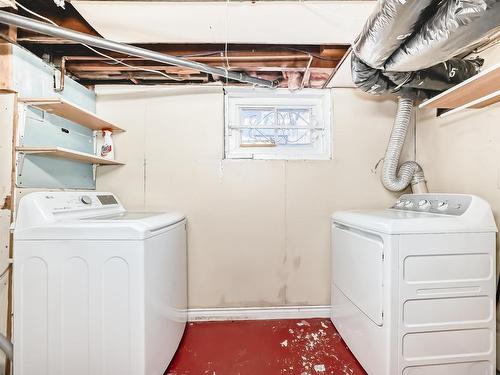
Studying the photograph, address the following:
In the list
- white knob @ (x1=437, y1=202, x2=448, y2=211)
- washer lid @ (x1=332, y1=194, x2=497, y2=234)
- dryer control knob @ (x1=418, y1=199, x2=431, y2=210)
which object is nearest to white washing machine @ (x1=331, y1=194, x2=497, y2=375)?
washer lid @ (x1=332, y1=194, x2=497, y2=234)

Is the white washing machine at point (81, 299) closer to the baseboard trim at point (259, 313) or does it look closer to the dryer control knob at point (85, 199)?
the dryer control knob at point (85, 199)

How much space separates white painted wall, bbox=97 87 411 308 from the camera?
2053 mm

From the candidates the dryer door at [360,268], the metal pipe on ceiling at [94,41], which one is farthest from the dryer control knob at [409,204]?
the metal pipe on ceiling at [94,41]

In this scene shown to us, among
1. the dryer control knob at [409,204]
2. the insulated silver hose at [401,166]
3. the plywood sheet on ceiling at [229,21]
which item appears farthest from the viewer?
the insulated silver hose at [401,166]

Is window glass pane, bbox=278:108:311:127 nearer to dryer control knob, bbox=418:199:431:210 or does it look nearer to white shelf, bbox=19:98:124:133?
dryer control knob, bbox=418:199:431:210

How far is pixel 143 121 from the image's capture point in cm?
207

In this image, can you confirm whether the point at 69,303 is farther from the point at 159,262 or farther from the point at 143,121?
the point at 143,121

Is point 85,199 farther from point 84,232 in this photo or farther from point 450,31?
point 450,31

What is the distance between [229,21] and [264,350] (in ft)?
6.72

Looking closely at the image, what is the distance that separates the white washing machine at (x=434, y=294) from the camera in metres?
1.23

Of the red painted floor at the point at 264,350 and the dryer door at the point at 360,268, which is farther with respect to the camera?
the red painted floor at the point at 264,350

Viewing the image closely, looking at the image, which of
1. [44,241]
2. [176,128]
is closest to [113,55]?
[176,128]

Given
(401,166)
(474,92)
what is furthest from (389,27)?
(401,166)

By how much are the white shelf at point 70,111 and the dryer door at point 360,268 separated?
6.23ft
